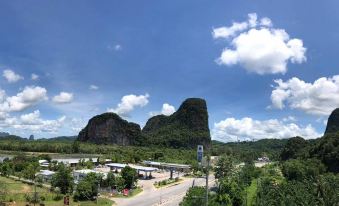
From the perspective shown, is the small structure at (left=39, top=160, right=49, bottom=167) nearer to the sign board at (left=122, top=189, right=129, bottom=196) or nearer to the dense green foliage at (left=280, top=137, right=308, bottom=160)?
the sign board at (left=122, top=189, right=129, bottom=196)

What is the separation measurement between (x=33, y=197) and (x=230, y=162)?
4717 cm

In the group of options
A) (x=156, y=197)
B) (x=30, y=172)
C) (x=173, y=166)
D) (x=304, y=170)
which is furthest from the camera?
(x=173, y=166)

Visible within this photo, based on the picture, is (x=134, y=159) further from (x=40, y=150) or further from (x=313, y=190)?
(x=313, y=190)

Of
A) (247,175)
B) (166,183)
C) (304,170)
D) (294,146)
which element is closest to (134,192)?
(166,183)

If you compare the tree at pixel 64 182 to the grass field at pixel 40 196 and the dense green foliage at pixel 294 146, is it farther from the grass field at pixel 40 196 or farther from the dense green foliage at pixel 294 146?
the dense green foliage at pixel 294 146

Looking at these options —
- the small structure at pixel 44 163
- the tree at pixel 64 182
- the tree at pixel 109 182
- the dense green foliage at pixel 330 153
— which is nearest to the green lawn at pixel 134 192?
the tree at pixel 109 182

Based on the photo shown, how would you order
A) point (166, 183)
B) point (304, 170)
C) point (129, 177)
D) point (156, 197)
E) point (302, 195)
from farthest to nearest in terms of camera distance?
point (166, 183) < point (304, 170) < point (129, 177) < point (156, 197) < point (302, 195)

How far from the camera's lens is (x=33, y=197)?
6762 cm

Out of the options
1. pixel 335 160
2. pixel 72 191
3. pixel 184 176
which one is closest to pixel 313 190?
pixel 335 160

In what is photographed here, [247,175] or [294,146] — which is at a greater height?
[294,146]

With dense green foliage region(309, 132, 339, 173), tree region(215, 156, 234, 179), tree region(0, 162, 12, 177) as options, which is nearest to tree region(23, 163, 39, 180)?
tree region(0, 162, 12, 177)

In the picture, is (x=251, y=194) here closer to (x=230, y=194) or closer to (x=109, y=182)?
(x=230, y=194)

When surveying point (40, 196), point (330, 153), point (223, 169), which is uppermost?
point (330, 153)

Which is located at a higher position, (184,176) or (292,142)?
(292,142)
